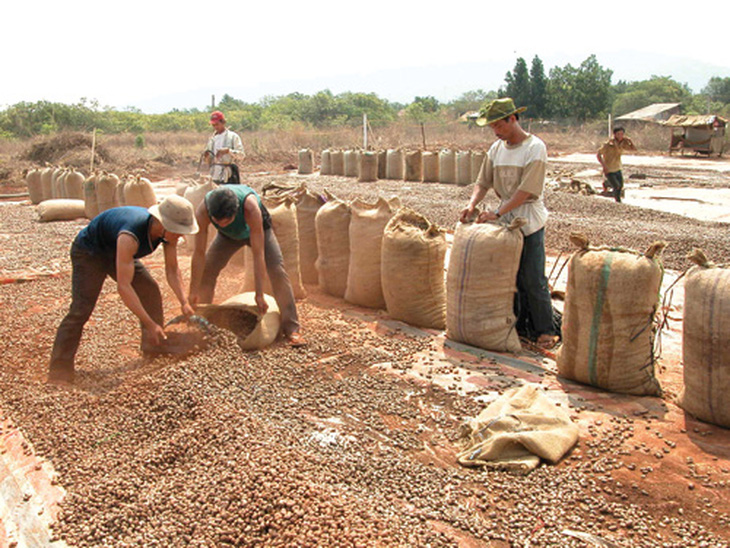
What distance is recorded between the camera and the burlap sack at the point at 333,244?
473 cm

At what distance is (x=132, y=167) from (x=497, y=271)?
1602 cm

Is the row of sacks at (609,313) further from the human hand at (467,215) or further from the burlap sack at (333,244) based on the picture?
the burlap sack at (333,244)

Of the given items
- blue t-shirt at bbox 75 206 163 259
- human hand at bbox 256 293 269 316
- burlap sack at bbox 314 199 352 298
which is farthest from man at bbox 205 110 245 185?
blue t-shirt at bbox 75 206 163 259

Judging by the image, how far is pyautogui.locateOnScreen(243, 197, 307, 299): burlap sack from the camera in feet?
15.3

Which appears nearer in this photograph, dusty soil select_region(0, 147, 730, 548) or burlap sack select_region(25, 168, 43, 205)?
dusty soil select_region(0, 147, 730, 548)

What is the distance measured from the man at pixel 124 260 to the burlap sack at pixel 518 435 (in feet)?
5.93

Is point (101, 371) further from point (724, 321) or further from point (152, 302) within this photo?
point (724, 321)

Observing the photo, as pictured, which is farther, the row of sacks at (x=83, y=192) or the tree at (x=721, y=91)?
the tree at (x=721, y=91)

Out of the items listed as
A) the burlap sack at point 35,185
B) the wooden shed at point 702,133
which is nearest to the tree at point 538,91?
the wooden shed at point 702,133

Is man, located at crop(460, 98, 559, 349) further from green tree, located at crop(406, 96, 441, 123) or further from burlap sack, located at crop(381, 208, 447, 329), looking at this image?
green tree, located at crop(406, 96, 441, 123)

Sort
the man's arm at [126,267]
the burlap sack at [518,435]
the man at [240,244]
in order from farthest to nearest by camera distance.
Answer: the man at [240,244] < the man's arm at [126,267] < the burlap sack at [518,435]

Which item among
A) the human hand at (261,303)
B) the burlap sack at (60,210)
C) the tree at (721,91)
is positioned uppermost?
the tree at (721,91)

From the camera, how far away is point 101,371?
11.6 feet

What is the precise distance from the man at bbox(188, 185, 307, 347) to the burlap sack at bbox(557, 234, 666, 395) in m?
1.66
